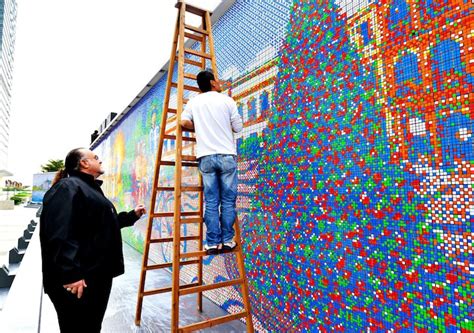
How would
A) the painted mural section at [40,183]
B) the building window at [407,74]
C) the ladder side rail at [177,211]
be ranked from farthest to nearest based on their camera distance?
the painted mural section at [40,183], the ladder side rail at [177,211], the building window at [407,74]

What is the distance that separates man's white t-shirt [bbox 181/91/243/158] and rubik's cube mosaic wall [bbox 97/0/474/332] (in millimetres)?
429

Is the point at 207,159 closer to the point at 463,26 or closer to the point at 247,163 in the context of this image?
the point at 247,163

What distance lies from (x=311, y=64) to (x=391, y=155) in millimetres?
897

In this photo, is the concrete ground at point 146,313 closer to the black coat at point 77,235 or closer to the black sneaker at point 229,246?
the black sneaker at point 229,246

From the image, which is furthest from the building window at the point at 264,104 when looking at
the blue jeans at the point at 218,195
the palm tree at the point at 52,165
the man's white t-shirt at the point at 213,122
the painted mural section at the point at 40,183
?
the palm tree at the point at 52,165

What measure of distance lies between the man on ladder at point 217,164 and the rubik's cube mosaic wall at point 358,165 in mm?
439

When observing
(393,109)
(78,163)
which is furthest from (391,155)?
(78,163)

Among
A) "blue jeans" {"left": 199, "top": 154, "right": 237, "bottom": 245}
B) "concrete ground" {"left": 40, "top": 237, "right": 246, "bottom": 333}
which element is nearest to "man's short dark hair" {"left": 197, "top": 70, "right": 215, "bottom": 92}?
"blue jeans" {"left": 199, "top": 154, "right": 237, "bottom": 245}

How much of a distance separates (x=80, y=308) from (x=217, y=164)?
4.01 feet

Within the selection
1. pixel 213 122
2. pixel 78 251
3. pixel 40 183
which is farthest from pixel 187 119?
pixel 40 183

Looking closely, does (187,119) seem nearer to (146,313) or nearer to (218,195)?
(218,195)

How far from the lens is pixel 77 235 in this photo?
5.86 ft

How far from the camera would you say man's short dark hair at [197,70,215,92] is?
2346mm

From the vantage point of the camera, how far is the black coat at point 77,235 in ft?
5.40
